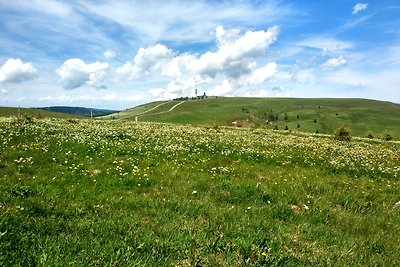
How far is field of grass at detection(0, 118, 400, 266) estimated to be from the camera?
631 cm

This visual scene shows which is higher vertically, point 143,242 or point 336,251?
point 143,242

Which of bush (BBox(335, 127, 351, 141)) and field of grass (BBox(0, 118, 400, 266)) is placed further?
bush (BBox(335, 127, 351, 141))

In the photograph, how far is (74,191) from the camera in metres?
10.5

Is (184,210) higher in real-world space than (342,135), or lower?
higher

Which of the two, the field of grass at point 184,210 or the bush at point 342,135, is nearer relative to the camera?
the field of grass at point 184,210

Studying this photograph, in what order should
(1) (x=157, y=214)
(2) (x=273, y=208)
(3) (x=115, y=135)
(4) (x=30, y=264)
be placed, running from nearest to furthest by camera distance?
(4) (x=30, y=264), (1) (x=157, y=214), (2) (x=273, y=208), (3) (x=115, y=135)

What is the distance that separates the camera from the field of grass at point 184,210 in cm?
631

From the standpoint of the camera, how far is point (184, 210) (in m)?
9.56

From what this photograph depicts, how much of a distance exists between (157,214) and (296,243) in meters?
3.70

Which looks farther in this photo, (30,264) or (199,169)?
(199,169)

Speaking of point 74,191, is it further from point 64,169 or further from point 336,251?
point 336,251

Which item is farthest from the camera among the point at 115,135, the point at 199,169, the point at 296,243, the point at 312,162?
the point at 115,135

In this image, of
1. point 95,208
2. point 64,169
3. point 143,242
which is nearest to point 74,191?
point 95,208

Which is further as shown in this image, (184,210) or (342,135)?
(342,135)
